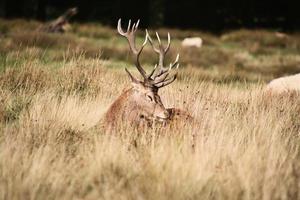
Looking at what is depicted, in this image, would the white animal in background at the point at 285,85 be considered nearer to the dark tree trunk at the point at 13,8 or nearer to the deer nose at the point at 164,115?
the deer nose at the point at 164,115

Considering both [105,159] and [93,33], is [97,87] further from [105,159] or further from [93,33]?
[93,33]

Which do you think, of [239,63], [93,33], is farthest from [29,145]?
[93,33]

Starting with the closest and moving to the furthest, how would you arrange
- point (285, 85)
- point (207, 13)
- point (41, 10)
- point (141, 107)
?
1. point (141, 107)
2. point (285, 85)
3. point (41, 10)
4. point (207, 13)

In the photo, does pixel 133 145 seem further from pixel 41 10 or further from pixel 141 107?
pixel 41 10

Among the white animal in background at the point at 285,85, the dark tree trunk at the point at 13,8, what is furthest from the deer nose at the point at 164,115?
the dark tree trunk at the point at 13,8

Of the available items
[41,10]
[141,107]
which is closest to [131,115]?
[141,107]

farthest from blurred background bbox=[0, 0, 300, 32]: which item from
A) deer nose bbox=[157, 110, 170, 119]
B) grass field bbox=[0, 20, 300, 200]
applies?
deer nose bbox=[157, 110, 170, 119]

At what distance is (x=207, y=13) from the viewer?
1038 inches

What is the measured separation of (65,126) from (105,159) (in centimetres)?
132

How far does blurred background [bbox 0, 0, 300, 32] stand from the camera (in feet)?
84.2

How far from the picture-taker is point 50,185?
3869 mm

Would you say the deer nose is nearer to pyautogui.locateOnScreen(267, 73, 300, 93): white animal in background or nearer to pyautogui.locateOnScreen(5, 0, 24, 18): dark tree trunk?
pyautogui.locateOnScreen(267, 73, 300, 93): white animal in background

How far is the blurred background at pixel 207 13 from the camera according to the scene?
84.2 ft

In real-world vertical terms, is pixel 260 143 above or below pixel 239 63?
above
